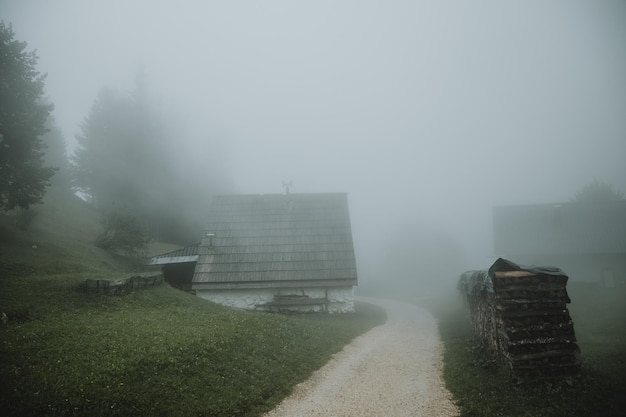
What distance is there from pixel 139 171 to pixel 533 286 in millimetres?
46226

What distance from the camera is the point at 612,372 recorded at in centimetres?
858

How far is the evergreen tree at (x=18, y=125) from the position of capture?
19.7 meters

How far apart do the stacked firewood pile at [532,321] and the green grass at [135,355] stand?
660 cm

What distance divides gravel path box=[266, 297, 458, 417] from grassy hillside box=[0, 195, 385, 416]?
64 centimetres

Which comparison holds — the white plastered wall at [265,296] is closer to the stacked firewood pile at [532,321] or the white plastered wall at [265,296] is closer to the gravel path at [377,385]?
the gravel path at [377,385]

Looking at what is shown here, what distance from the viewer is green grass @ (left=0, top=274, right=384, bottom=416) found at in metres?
7.02

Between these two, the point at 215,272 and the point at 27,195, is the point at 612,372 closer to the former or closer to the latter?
the point at 215,272

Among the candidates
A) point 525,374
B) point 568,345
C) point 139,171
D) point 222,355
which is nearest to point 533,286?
point 568,345

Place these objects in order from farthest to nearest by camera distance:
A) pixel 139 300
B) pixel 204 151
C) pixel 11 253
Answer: pixel 204 151
pixel 11 253
pixel 139 300

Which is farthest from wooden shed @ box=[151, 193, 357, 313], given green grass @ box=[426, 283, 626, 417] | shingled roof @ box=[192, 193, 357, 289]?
green grass @ box=[426, 283, 626, 417]

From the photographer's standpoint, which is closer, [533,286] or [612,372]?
[612,372]

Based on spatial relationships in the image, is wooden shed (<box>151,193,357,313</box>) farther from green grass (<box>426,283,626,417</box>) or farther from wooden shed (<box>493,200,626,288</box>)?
wooden shed (<box>493,200,626,288</box>)

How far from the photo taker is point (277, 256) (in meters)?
25.7

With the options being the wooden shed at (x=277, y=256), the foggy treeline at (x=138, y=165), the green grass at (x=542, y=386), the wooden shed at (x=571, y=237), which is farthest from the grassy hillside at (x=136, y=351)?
the wooden shed at (x=571, y=237)
